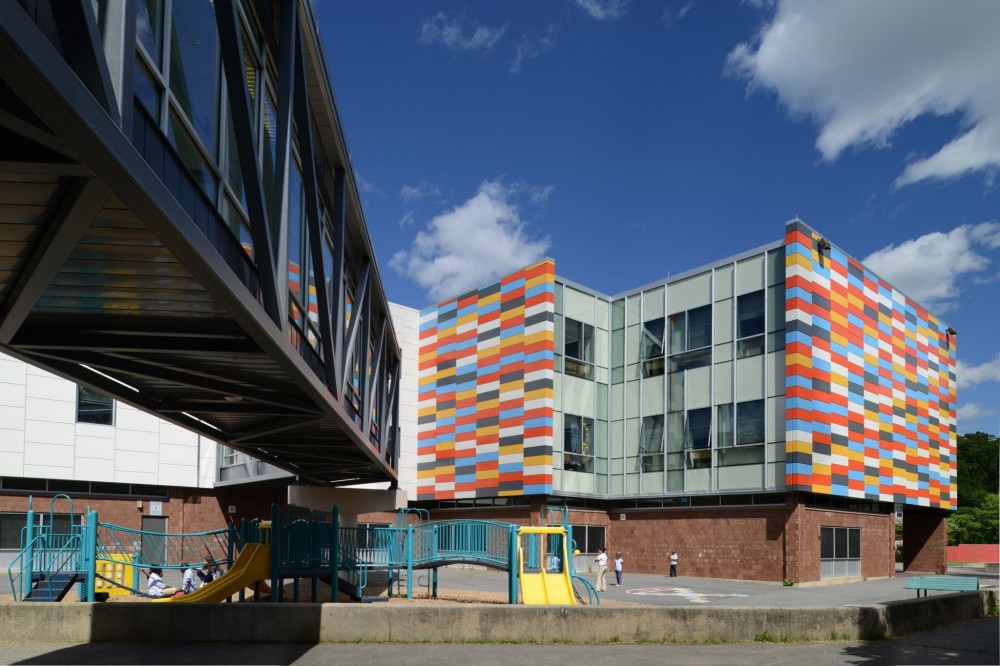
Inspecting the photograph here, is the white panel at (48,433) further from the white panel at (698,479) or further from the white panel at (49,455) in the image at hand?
the white panel at (698,479)

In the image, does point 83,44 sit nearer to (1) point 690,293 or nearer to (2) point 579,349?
(1) point 690,293

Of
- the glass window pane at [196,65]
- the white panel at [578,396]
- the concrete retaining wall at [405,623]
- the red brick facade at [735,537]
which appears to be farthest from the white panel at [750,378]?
the glass window pane at [196,65]

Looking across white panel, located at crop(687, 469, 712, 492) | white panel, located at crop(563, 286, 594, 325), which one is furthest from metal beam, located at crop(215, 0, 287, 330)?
white panel, located at crop(563, 286, 594, 325)

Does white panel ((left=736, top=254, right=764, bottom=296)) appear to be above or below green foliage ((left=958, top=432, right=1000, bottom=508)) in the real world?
above

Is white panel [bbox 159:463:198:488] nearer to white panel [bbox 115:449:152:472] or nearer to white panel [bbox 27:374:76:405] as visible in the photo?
white panel [bbox 115:449:152:472]

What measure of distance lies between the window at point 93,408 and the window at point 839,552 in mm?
31365

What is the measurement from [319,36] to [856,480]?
1268 inches

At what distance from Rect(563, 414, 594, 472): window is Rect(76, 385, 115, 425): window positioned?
68.3ft

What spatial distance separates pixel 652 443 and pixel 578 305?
7494 millimetres

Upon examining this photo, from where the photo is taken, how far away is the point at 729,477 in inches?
1442

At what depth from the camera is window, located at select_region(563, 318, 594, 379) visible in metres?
42.3

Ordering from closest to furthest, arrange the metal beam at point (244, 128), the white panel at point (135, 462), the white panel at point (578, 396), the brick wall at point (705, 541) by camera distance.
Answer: the metal beam at point (244, 128), the brick wall at point (705, 541), the white panel at point (135, 462), the white panel at point (578, 396)

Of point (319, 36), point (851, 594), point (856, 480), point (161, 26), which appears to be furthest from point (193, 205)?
point (856, 480)

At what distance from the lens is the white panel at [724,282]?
3775 cm
